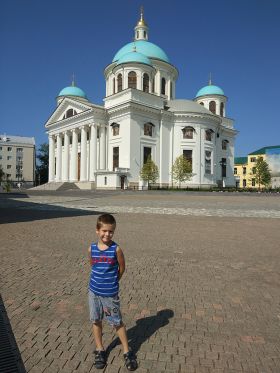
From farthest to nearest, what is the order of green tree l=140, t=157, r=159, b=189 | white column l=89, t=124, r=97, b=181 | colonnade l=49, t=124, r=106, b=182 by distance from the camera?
colonnade l=49, t=124, r=106, b=182 → white column l=89, t=124, r=97, b=181 → green tree l=140, t=157, r=159, b=189

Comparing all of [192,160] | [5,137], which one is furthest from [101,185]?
[5,137]

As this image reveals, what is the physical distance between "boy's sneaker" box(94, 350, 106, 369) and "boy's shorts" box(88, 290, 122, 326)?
0.95ft

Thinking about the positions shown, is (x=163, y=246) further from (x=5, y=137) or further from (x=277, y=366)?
(x=5, y=137)

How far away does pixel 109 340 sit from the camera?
3518 mm

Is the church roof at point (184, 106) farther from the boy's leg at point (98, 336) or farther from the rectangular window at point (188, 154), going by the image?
the boy's leg at point (98, 336)

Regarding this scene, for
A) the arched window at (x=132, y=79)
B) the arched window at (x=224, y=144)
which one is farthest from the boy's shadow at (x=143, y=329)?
the arched window at (x=224, y=144)

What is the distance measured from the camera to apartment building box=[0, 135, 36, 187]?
105625 mm

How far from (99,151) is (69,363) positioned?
55259 mm

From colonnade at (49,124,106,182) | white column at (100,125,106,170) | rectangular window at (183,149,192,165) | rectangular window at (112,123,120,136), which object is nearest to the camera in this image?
rectangular window at (112,123,120,136)

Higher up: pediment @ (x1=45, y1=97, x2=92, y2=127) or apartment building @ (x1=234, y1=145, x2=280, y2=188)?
pediment @ (x1=45, y1=97, x2=92, y2=127)

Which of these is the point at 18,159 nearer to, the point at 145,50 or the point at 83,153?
the point at 83,153

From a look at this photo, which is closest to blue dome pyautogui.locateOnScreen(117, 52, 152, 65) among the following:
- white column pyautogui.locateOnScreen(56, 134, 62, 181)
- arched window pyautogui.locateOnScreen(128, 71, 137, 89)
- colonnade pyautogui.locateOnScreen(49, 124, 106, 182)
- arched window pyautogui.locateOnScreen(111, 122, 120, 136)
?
arched window pyautogui.locateOnScreen(128, 71, 137, 89)

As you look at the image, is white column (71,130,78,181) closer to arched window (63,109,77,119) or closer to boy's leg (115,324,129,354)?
arched window (63,109,77,119)

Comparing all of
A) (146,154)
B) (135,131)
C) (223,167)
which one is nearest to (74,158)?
(135,131)
